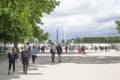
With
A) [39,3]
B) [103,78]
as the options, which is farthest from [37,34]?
[103,78]

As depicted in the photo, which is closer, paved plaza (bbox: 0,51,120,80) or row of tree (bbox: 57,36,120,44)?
paved plaza (bbox: 0,51,120,80)

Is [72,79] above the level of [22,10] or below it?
below

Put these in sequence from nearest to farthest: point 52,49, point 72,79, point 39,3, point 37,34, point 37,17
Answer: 1. point 72,79
2. point 52,49
3. point 39,3
4. point 37,17
5. point 37,34

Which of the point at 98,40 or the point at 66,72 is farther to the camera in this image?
the point at 98,40

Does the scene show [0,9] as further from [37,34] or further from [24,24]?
[37,34]

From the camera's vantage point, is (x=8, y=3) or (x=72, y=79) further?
(x=8, y=3)

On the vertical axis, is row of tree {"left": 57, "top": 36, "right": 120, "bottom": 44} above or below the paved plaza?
above

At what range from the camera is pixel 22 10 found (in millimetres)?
34969

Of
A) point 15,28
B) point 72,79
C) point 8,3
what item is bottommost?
point 72,79

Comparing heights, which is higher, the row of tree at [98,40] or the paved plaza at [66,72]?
the row of tree at [98,40]

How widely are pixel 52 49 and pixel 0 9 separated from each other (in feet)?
29.1

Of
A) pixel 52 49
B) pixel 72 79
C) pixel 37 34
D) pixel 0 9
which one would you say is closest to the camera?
pixel 72 79

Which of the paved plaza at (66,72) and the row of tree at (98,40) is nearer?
the paved plaza at (66,72)

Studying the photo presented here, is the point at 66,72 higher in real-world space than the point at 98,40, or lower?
lower
